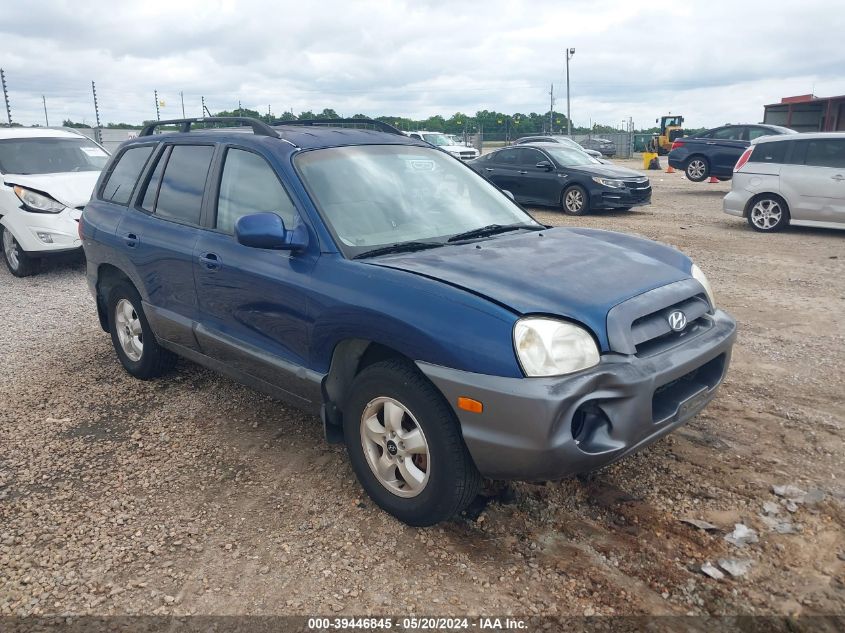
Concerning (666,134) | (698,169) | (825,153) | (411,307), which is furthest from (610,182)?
(666,134)

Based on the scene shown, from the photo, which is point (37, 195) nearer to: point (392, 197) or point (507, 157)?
point (392, 197)

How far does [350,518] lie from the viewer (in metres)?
3.25

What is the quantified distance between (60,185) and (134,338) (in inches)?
205

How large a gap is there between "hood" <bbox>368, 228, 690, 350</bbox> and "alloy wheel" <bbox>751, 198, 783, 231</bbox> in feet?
29.1

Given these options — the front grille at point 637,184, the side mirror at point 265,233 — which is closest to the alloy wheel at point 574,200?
the front grille at point 637,184

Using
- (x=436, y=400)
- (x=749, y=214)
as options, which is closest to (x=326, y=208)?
(x=436, y=400)

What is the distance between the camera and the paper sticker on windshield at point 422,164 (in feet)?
13.4

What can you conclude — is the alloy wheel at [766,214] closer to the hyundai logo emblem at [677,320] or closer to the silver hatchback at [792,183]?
the silver hatchback at [792,183]

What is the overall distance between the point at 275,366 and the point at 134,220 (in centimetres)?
189

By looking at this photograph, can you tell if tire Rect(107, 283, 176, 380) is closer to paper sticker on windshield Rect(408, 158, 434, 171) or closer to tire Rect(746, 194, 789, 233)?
paper sticker on windshield Rect(408, 158, 434, 171)

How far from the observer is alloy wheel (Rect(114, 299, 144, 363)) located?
4.98 metres

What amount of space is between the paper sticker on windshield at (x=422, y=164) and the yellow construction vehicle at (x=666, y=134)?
37754 millimetres

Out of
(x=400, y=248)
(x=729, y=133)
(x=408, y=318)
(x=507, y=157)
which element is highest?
(x=729, y=133)

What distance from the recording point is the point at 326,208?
347 cm
